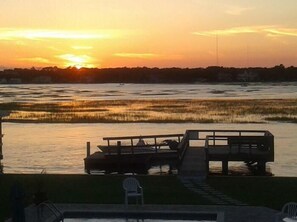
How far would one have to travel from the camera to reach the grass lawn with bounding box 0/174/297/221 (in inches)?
700

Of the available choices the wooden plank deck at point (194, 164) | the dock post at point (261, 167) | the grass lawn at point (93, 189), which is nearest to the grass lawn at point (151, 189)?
the grass lawn at point (93, 189)

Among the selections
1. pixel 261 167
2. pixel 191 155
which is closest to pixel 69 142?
pixel 191 155

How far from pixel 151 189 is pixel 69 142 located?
22297 mm

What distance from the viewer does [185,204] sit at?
56.2ft

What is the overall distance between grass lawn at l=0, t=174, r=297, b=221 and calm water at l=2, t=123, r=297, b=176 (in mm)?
7054

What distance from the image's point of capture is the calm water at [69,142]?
30.0 meters

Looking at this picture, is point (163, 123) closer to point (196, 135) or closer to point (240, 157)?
point (196, 135)

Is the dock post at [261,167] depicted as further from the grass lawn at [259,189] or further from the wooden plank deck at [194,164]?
the grass lawn at [259,189]

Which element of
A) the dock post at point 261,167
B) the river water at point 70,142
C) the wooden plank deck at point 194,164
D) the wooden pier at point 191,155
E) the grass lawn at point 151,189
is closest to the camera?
the grass lawn at point 151,189

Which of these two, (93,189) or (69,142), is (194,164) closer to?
(93,189)

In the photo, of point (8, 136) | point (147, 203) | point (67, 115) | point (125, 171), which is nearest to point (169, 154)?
point (125, 171)

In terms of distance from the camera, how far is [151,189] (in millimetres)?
19422

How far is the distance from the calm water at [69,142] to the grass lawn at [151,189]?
23.1 feet

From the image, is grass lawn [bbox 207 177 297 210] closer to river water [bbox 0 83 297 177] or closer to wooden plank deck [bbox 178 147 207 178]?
wooden plank deck [bbox 178 147 207 178]
